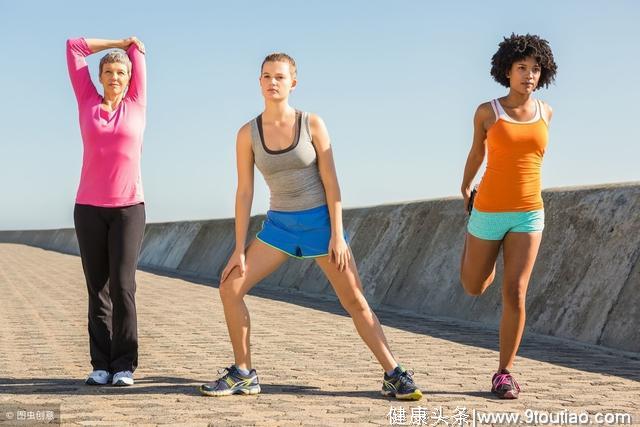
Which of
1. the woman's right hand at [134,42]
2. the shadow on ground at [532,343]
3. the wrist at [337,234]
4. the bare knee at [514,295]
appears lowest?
the shadow on ground at [532,343]

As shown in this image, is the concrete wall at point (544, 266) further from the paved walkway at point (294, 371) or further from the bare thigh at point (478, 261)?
the bare thigh at point (478, 261)

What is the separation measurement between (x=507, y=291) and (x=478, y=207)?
0.53 m

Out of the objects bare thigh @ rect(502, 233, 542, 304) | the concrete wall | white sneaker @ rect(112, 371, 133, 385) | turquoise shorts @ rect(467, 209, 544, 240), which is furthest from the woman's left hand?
the concrete wall

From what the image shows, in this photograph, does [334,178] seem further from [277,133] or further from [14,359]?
[14,359]

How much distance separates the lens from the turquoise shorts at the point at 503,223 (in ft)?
19.9

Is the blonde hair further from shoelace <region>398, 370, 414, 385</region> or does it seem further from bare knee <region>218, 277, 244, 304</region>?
shoelace <region>398, 370, 414, 385</region>

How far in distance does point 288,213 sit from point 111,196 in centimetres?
127

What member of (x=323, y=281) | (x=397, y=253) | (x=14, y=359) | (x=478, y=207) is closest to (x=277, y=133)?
(x=478, y=207)

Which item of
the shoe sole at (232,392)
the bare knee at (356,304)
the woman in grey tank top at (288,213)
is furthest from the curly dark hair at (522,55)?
the shoe sole at (232,392)

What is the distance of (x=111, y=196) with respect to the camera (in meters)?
6.46

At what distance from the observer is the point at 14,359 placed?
7770 mm

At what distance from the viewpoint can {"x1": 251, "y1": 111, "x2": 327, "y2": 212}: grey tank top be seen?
583 cm

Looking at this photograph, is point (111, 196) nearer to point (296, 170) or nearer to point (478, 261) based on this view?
point (296, 170)

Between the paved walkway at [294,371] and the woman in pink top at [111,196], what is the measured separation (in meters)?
0.33
